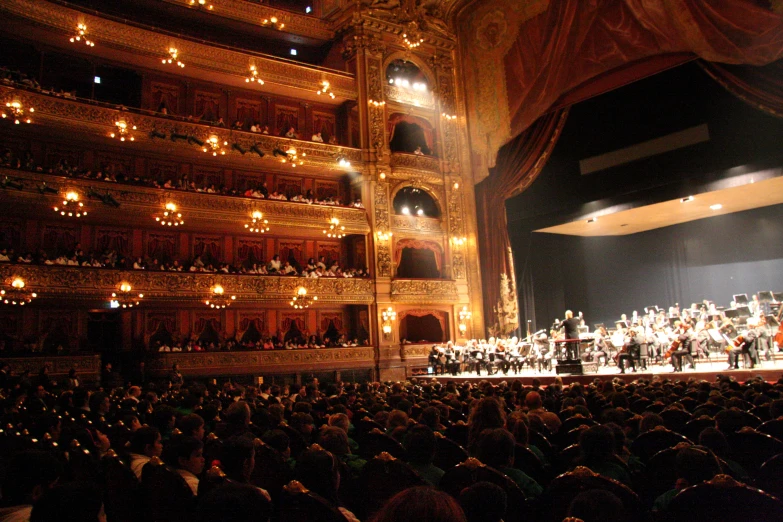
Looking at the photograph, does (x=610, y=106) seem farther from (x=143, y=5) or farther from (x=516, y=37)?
(x=143, y=5)

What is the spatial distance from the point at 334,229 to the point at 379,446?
21333mm

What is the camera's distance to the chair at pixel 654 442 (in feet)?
15.4

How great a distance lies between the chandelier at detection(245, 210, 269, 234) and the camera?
24234 millimetres

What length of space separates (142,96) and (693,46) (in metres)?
19.7

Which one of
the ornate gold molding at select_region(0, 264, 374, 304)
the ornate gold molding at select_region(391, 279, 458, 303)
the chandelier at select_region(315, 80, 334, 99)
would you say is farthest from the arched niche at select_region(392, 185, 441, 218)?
the chandelier at select_region(315, 80, 334, 99)

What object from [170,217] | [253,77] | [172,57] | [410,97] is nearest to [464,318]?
[410,97]

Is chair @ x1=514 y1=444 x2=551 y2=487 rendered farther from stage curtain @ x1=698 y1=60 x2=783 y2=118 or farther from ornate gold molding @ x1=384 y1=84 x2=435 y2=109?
ornate gold molding @ x1=384 y1=84 x2=435 y2=109

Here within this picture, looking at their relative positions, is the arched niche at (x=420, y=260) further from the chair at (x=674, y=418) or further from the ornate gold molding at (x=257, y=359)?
the chair at (x=674, y=418)

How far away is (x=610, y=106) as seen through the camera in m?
24.7

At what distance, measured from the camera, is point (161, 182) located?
24.3m

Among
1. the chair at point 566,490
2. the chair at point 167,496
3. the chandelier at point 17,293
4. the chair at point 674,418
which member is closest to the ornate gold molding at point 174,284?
the chandelier at point 17,293

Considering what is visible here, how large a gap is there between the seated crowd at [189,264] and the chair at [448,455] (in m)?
18.6

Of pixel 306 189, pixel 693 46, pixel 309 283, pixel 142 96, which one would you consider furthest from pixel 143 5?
pixel 693 46

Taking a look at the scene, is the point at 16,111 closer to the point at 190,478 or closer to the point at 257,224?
the point at 257,224
